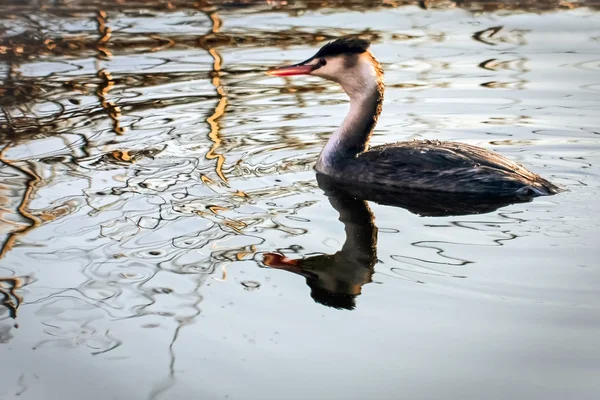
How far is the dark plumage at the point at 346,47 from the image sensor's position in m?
7.36

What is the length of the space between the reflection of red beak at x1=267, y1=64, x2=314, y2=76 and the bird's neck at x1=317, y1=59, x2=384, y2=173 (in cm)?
33

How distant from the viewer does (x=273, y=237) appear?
19.1ft

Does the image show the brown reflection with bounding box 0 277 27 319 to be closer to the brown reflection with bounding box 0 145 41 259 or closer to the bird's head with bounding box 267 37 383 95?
the brown reflection with bounding box 0 145 41 259

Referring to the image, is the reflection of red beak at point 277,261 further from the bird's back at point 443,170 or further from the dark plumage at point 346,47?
the dark plumage at point 346,47

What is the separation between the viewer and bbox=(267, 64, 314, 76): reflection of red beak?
729cm

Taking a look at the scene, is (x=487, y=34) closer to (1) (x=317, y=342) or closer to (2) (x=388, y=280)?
(2) (x=388, y=280)

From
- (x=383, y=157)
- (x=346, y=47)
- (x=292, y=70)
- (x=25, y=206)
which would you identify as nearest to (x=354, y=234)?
(x=383, y=157)

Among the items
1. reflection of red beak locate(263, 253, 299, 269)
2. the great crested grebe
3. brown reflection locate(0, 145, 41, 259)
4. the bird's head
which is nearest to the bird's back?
the great crested grebe

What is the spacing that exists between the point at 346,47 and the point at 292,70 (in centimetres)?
45

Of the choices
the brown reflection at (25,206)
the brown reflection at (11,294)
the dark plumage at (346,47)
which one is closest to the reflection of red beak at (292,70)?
the dark plumage at (346,47)

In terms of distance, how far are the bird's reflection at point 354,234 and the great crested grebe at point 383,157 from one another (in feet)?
0.28

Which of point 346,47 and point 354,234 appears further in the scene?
point 346,47

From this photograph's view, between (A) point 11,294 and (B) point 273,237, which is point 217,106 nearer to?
(B) point 273,237

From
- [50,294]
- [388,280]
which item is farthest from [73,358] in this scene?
[388,280]
